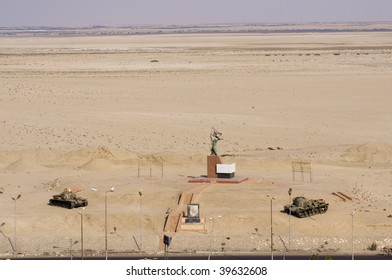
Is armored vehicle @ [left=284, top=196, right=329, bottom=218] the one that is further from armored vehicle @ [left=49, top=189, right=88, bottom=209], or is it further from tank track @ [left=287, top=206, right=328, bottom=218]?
armored vehicle @ [left=49, top=189, right=88, bottom=209]

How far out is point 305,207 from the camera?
5038 centimetres

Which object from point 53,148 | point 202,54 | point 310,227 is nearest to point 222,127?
point 53,148

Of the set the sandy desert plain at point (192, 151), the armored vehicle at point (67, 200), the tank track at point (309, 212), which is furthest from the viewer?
the armored vehicle at point (67, 200)

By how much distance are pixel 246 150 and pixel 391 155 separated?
11.2m

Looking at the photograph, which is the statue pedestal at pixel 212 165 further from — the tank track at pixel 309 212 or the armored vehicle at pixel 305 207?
the tank track at pixel 309 212

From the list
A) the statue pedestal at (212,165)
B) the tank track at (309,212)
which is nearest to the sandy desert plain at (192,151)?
the tank track at (309,212)

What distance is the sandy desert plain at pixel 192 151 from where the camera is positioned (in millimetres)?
48781

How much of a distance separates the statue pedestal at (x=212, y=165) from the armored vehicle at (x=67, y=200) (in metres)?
8.17

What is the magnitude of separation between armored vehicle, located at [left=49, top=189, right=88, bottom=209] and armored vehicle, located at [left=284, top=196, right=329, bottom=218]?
11.0 meters

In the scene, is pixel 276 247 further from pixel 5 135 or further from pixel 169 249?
pixel 5 135

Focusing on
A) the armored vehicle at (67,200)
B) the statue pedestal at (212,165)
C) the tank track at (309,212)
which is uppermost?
the statue pedestal at (212,165)

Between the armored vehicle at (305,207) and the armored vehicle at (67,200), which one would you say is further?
the armored vehicle at (67,200)

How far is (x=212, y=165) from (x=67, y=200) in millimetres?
9586

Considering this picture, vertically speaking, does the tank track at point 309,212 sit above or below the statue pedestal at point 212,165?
below
